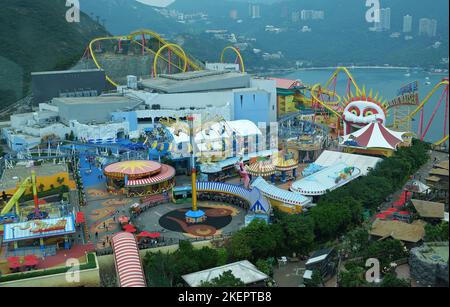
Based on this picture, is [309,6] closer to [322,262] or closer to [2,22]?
[2,22]

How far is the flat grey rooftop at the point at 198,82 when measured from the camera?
31.7 meters

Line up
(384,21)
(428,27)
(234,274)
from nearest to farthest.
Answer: (234,274) < (428,27) < (384,21)

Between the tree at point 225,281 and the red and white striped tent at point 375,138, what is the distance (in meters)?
14.0

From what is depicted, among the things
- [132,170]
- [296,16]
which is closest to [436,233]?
[132,170]

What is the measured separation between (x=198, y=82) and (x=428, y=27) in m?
28.3

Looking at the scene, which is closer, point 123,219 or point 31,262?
point 31,262

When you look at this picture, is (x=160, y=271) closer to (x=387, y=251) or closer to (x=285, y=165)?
(x=387, y=251)

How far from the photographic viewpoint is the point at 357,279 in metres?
11.5

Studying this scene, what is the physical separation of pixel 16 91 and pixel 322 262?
1427 inches

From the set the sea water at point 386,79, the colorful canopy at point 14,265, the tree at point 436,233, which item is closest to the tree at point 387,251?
the tree at point 436,233

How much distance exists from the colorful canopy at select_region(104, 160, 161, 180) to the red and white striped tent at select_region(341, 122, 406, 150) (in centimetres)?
937

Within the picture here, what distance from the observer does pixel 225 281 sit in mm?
11469

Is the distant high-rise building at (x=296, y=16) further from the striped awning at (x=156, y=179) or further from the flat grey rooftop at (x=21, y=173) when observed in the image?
the flat grey rooftop at (x=21, y=173)
